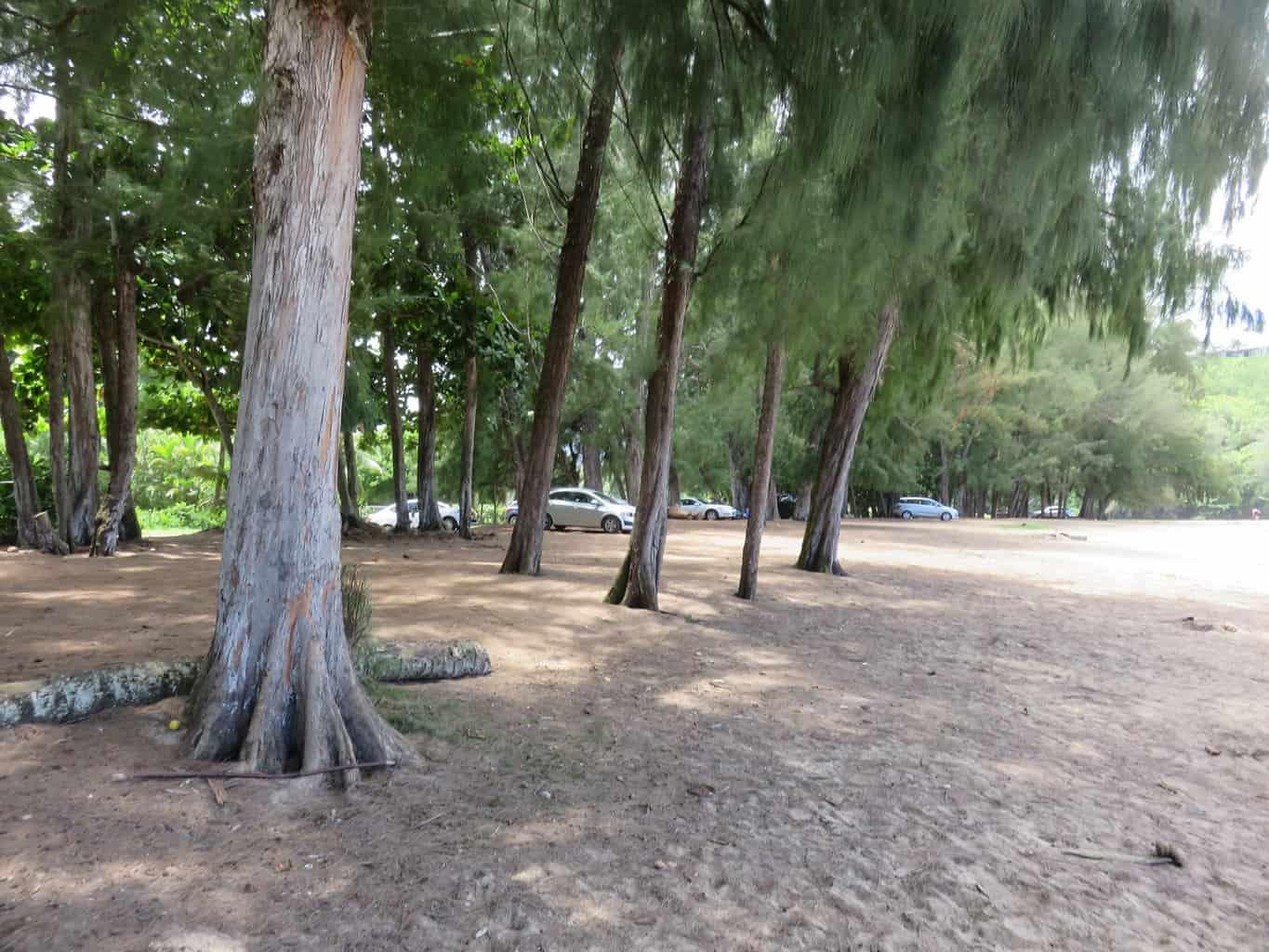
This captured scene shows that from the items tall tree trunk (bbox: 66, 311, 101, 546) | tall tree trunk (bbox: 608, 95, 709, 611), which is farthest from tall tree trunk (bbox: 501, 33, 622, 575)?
tall tree trunk (bbox: 66, 311, 101, 546)

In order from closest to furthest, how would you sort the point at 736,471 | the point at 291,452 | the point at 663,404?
the point at 291,452 < the point at 663,404 < the point at 736,471

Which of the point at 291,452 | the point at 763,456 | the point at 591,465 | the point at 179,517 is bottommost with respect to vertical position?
the point at 179,517

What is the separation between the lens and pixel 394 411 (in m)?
16.9

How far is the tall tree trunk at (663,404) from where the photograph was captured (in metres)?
8.41

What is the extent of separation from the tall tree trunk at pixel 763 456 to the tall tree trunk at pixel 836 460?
9.57 ft

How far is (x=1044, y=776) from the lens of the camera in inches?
169

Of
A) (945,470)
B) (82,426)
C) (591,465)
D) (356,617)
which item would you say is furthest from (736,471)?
(356,617)

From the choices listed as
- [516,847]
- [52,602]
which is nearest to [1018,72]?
[516,847]

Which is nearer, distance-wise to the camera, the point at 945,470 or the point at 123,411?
the point at 123,411

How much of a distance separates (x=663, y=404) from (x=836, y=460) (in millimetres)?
5249

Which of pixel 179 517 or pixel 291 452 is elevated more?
pixel 291 452

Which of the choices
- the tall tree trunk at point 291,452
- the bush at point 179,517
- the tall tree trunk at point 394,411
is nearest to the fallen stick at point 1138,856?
the tall tree trunk at point 291,452

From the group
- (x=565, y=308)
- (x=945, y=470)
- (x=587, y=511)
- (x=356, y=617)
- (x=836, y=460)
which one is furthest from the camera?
(x=945, y=470)

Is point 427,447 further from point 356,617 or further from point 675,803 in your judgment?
point 675,803
